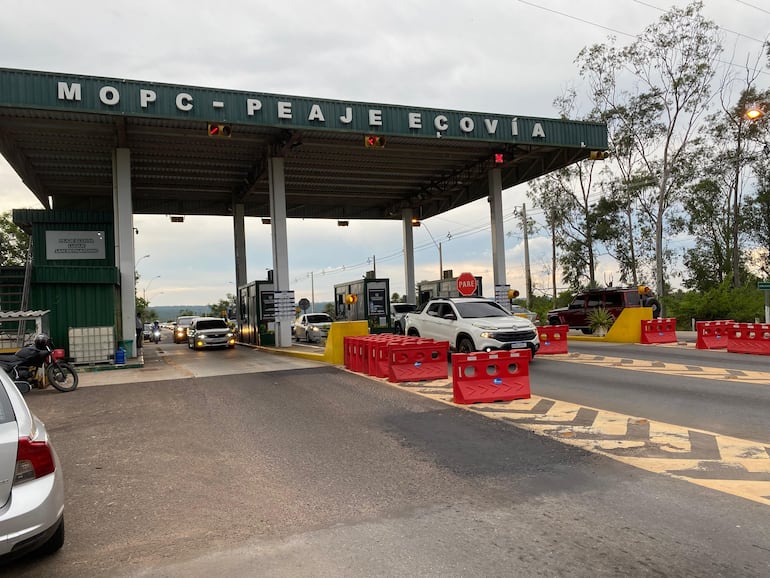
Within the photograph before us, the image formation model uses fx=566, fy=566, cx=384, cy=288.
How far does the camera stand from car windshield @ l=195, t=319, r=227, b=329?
28.4m

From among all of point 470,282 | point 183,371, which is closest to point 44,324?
point 183,371

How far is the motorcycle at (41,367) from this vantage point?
12.7 metres

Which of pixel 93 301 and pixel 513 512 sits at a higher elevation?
pixel 93 301

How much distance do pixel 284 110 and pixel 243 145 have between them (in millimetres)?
4506

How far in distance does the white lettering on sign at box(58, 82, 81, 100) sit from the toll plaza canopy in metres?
0.03

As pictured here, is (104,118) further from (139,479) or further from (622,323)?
(622,323)

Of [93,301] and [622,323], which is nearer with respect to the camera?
[93,301]

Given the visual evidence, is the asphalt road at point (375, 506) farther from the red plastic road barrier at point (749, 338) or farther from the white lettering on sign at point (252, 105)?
the white lettering on sign at point (252, 105)

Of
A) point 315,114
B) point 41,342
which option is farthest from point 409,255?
point 41,342

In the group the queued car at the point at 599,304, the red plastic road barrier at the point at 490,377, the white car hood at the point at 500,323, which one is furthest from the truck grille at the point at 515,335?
the queued car at the point at 599,304

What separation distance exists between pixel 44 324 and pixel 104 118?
759cm

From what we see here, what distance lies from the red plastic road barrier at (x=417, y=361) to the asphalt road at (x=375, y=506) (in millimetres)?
3467

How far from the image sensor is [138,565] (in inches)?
152

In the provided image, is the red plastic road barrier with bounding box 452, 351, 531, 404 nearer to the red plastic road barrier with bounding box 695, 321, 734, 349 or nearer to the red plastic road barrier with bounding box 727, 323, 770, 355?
the red plastic road barrier with bounding box 727, 323, 770, 355
